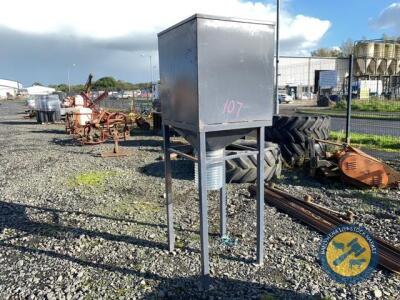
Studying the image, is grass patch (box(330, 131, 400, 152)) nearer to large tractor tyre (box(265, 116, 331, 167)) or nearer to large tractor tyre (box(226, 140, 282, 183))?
large tractor tyre (box(265, 116, 331, 167))

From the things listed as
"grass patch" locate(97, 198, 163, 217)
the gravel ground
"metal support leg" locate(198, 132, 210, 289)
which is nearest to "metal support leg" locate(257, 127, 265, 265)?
the gravel ground

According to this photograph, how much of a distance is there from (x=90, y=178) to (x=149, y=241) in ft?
10.5

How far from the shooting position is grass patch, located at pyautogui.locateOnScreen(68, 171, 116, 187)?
6.23 metres

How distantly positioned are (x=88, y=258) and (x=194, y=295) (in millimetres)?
1296

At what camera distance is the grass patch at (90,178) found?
245 inches

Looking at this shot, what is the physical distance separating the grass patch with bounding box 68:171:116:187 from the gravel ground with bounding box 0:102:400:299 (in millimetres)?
21

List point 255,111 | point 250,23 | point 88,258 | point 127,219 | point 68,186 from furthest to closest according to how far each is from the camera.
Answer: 1. point 68,186
2. point 127,219
3. point 88,258
4. point 255,111
5. point 250,23

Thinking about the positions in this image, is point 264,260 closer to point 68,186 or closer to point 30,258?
point 30,258

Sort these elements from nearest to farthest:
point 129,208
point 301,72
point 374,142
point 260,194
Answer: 1. point 260,194
2. point 129,208
3. point 374,142
4. point 301,72

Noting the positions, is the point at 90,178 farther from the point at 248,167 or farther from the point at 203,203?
the point at 203,203

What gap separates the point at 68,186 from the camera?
609cm

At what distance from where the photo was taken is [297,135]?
22.2 feet

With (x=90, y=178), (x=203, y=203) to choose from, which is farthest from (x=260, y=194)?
(x=90, y=178)

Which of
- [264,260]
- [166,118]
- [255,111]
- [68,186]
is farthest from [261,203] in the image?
[68,186]
